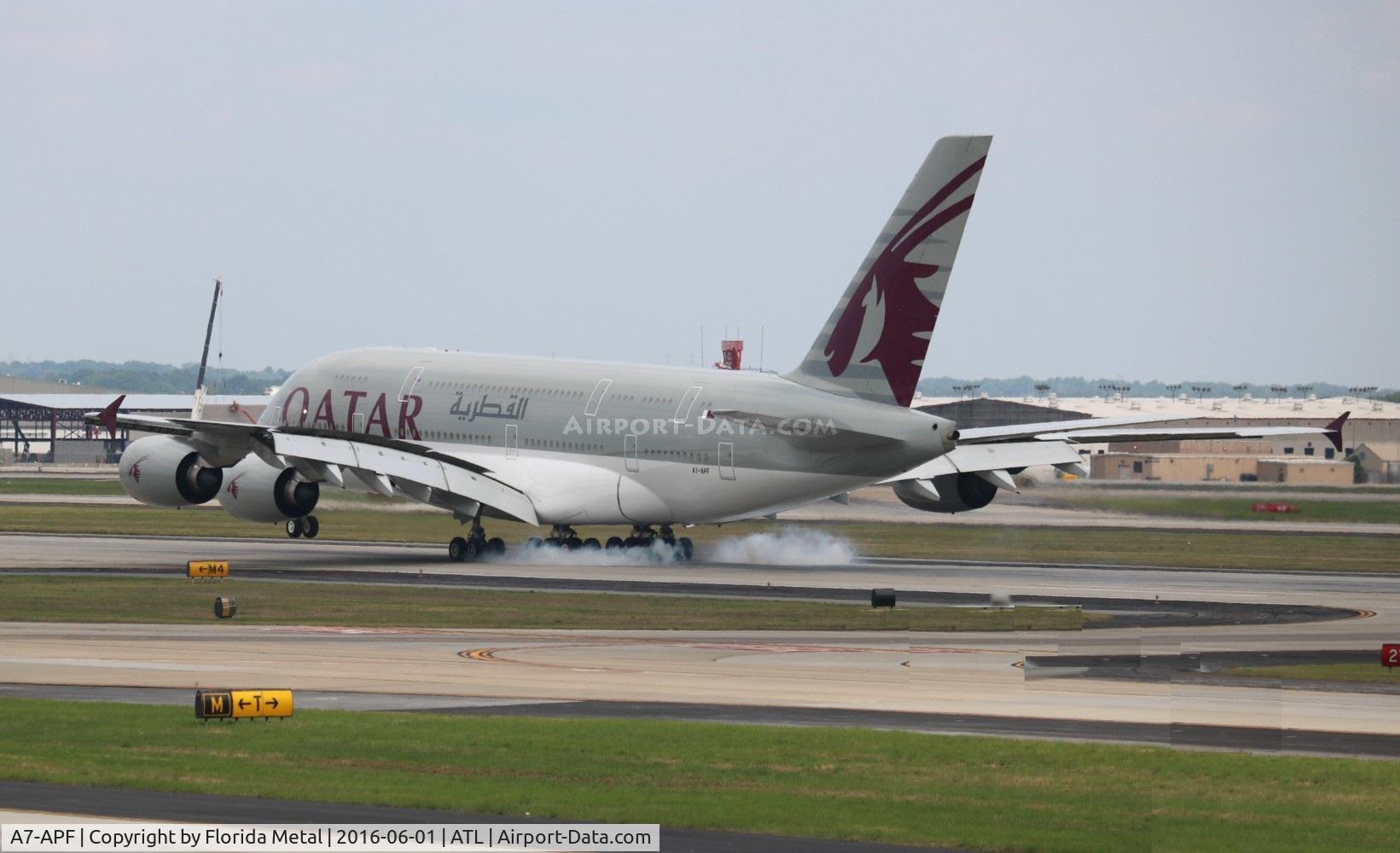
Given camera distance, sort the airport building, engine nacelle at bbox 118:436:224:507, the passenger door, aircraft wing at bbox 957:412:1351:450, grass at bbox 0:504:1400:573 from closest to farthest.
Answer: aircraft wing at bbox 957:412:1351:450 < the passenger door < engine nacelle at bbox 118:436:224:507 < grass at bbox 0:504:1400:573 < the airport building

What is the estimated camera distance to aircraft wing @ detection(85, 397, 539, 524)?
197 feet

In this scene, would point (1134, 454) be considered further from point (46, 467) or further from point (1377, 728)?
point (1377, 728)

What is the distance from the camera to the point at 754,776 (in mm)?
24469

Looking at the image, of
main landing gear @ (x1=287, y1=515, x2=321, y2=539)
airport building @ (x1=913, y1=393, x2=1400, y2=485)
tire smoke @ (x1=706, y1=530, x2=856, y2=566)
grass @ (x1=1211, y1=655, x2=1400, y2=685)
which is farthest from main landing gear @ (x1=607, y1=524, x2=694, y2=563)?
airport building @ (x1=913, y1=393, x2=1400, y2=485)

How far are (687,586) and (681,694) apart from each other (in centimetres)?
A: 2225

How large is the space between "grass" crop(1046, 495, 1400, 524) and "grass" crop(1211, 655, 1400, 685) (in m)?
36.3

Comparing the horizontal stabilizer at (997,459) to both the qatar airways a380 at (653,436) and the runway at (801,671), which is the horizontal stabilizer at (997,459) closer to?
the qatar airways a380 at (653,436)

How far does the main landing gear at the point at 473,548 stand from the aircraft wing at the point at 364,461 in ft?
2.38

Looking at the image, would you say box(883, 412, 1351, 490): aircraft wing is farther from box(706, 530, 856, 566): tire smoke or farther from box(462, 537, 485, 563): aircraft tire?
box(462, 537, 485, 563): aircraft tire

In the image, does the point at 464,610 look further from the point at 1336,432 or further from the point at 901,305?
the point at 1336,432

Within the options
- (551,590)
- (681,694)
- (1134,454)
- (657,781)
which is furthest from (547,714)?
(1134,454)

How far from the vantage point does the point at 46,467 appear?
165875mm

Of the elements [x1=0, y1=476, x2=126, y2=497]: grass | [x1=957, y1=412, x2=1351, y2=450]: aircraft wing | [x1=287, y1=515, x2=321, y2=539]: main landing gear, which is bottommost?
[x1=287, y1=515, x2=321, y2=539]: main landing gear

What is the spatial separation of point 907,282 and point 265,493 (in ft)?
74.6
